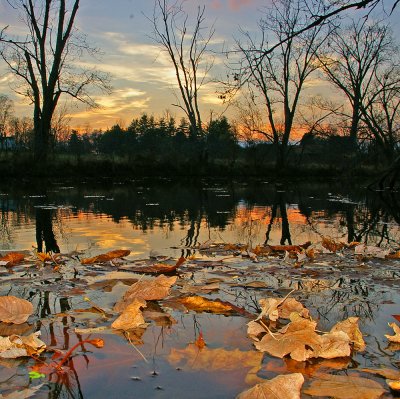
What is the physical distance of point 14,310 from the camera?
229cm

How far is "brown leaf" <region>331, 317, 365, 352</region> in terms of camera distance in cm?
200

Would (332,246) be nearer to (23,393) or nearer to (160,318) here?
(160,318)

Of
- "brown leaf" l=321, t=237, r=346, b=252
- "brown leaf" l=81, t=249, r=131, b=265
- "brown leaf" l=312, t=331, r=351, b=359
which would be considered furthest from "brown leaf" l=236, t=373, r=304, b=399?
"brown leaf" l=321, t=237, r=346, b=252

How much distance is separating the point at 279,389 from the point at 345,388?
28 centimetres

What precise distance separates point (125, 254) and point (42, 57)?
1796 cm

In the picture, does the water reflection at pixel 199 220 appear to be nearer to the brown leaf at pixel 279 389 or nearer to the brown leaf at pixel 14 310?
the brown leaf at pixel 14 310

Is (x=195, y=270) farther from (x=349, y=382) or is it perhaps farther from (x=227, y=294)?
(x=349, y=382)

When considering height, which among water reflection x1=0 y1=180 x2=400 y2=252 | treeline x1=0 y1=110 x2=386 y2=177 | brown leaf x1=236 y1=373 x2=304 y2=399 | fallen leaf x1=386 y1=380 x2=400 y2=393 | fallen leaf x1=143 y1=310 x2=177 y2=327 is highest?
treeline x1=0 y1=110 x2=386 y2=177

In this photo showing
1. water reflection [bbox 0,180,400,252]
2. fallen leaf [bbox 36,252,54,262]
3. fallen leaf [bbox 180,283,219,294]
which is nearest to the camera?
fallen leaf [bbox 180,283,219,294]

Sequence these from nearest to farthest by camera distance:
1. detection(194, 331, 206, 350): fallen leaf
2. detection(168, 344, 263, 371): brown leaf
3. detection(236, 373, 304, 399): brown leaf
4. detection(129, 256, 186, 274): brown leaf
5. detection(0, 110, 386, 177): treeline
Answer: detection(236, 373, 304, 399): brown leaf
detection(168, 344, 263, 371): brown leaf
detection(194, 331, 206, 350): fallen leaf
detection(129, 256, 186, 274): brown leaf
detection(0, 110, 386, 177): treeline

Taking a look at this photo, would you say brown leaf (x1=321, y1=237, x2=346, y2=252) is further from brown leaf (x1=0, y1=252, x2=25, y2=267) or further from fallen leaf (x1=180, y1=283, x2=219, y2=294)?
brown leaf (x1=0, y1=252, x2=25, y2=267)

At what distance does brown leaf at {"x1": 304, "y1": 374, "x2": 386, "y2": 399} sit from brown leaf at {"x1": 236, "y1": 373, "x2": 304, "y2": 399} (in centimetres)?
13

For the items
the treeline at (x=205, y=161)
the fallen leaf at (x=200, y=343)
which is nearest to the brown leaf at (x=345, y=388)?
the fallen leaf at (x=200, y=343)

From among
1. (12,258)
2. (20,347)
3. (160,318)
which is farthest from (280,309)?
(12,258)
